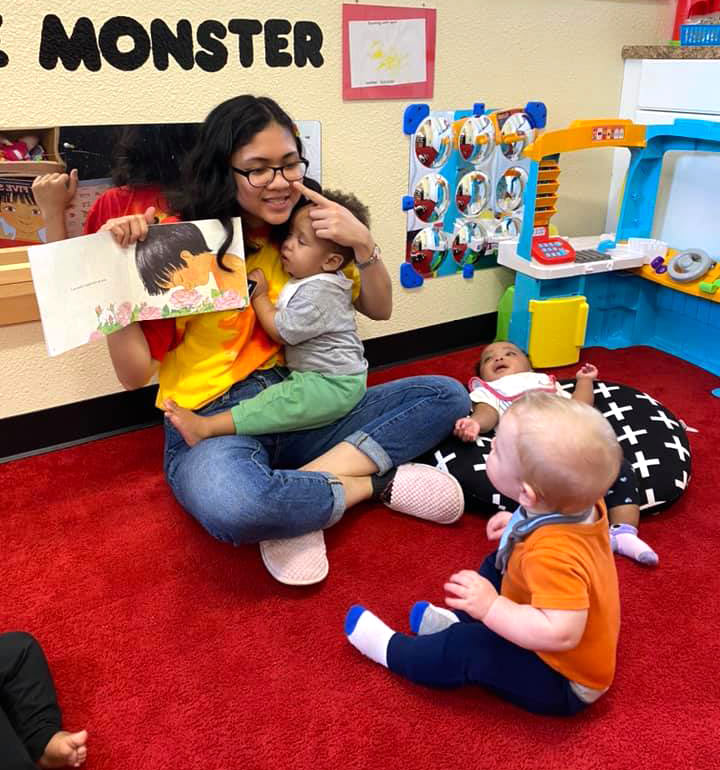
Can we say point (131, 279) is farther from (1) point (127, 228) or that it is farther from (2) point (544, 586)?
(2) point (544, 586)

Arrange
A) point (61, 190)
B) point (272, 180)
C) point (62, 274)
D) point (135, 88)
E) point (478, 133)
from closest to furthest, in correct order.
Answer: point (62, 274)
point (272, 180)
point (61, 190)
point (135, 88)
point (478, 133)

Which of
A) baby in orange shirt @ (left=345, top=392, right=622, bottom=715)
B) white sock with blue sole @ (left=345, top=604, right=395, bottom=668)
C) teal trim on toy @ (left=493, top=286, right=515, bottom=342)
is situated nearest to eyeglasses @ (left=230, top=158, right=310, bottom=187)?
baby in orange shirt @ (left=345, top=392, right=622, bottom=715)

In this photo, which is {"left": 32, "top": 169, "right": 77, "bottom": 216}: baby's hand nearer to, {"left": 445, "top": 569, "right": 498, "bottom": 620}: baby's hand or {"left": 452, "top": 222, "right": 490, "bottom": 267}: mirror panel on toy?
{"left": 445, "top": 569, "right": 498, "bottom": 620}: baby's hand

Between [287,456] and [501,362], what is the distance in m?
0.59

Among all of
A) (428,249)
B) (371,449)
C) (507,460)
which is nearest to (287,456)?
(371,449)

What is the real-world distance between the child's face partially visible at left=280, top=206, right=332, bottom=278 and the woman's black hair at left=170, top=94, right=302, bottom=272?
0.33 feet

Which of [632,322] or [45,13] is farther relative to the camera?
[632,322]

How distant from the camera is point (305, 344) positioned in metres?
1.33

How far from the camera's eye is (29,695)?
0.92m

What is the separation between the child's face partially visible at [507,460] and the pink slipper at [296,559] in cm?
43

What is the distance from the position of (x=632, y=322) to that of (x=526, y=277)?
42cm

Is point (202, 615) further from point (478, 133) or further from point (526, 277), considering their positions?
point (478, 133)

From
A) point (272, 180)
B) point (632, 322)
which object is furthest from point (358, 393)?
point (632, 322)

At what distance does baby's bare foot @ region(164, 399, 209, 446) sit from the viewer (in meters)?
→ 1.23
